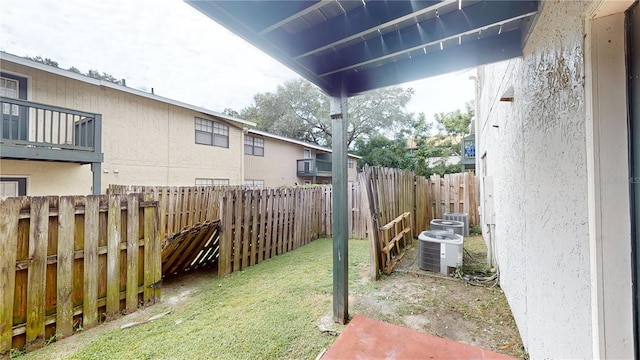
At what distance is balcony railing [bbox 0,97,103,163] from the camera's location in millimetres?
6367

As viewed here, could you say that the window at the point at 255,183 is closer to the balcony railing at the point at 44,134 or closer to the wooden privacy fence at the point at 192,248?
the balcony railing at the point at 44,134

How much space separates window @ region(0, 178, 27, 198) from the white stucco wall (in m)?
11.5

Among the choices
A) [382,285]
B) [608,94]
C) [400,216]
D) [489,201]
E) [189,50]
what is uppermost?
[189,50]

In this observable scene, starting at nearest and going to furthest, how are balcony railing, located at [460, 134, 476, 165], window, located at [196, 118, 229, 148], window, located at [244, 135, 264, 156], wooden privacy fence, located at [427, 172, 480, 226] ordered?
1. wooden privacy fence, located at [427, 172, 480, 226]
2. balcony railing, located at [460, 134, 476, 165]
3. window, located at [196, 118, 229, 148]
4. window, located at [244, 135, 264, 156]

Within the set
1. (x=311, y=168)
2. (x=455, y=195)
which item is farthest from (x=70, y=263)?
(x=311, y=168)

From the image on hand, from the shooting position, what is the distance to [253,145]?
16078mm

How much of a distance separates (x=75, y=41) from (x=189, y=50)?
5665 mm

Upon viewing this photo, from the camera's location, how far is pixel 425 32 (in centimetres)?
215

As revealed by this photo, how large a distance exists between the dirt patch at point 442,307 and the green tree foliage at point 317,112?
20.8 meters

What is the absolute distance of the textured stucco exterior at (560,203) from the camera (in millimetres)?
1010

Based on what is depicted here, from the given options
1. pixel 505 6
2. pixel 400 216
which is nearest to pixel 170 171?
pixel 400 216

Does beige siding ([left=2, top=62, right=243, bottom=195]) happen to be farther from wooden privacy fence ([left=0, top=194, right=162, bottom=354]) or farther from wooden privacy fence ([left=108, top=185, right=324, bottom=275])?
wooden privacy fence ([left=0, top=194, right=162, bottom=354])

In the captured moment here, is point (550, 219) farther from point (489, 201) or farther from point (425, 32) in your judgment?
point (489, 201)

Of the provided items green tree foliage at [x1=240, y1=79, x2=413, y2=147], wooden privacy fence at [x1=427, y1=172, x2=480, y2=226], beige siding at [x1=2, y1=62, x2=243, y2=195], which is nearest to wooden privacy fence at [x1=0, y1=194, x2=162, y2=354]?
beige siding at [x1=2, y1=62, x2=243, y2=195]
